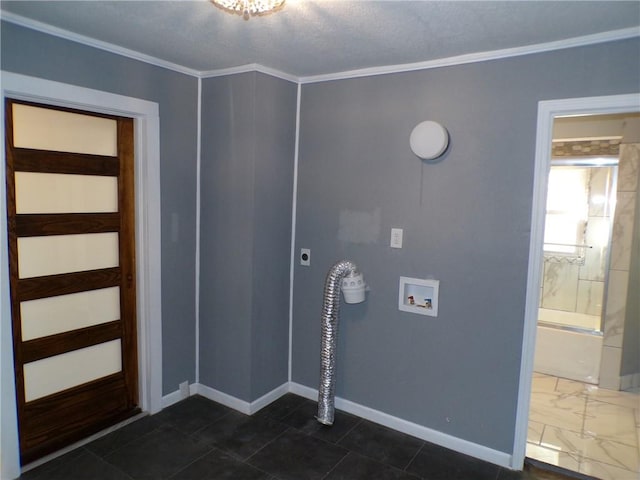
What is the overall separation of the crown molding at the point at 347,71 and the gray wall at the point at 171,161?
44 millimetres

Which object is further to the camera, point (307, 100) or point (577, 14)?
point (307, 100)

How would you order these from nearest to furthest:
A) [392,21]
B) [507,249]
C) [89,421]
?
[392,21]
[507,249]
[89,421]

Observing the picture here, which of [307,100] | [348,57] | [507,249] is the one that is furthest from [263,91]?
[507,249]

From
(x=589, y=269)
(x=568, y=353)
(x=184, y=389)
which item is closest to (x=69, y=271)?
(x=184, y=389)

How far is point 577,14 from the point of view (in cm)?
183

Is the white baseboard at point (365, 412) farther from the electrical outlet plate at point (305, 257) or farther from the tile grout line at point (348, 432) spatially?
the electrical outlet plate at point (305, 257)

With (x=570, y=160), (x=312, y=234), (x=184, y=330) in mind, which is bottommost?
(x=184, y=330)

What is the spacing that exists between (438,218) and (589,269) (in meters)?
2.87

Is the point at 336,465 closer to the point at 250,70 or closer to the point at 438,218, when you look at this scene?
the point at 438,218

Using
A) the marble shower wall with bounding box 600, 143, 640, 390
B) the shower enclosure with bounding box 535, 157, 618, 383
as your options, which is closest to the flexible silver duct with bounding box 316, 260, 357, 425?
the shower enclosure with bounding box 535, 157, 618, 383

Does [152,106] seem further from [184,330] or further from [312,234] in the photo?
[184,330]

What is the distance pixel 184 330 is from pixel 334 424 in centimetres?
127

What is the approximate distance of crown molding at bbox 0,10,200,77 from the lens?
2.09 meters

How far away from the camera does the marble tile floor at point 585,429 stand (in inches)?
101
